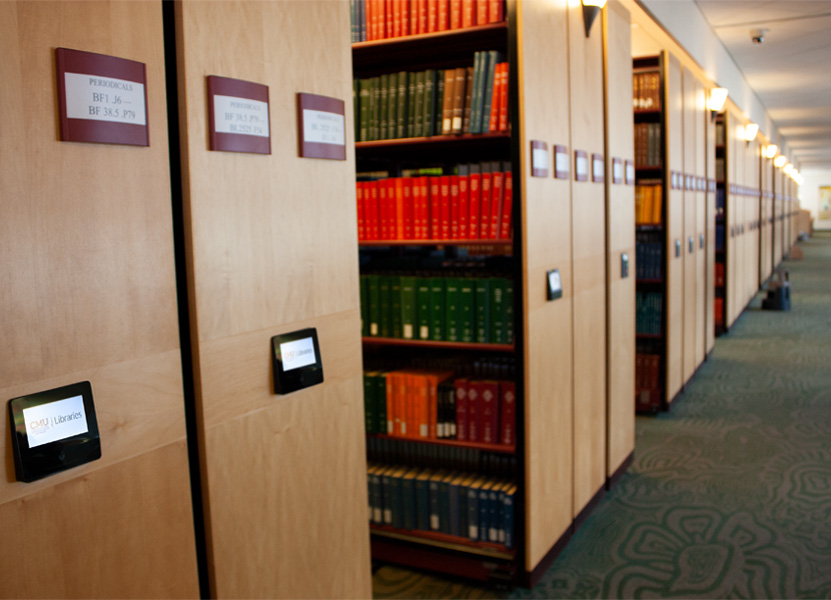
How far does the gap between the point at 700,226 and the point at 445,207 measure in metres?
4.10

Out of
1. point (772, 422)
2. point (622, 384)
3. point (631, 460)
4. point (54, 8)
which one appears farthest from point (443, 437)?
point (772, 422)

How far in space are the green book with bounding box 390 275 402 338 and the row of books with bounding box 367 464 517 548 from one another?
2.10 feet

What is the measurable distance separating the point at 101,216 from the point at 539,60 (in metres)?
2.08

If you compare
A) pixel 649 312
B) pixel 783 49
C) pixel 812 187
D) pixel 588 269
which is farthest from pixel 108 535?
pixel 812 187

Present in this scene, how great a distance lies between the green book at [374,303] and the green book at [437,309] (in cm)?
25

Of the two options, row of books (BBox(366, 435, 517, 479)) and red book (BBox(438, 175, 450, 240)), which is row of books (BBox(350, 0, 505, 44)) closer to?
red book (BBox(438, 175, 450, 240))

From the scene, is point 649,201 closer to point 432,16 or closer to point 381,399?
point 432,16

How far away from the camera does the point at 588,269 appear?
3527mm

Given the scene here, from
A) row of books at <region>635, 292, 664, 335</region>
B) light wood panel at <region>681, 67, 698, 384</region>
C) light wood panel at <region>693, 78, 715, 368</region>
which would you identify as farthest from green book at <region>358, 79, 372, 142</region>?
light wood panel at <region>693, 78, 715, 368</region>

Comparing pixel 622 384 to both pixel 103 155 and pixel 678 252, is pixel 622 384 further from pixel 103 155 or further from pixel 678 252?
pixel 103 155

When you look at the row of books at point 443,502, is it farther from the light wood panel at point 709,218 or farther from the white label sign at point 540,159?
the light wood panel at point 709,218

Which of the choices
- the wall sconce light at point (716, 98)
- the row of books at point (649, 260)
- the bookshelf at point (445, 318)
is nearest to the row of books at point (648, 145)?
the row of books at point (649, 260)

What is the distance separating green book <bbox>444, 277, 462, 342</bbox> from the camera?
311 cm

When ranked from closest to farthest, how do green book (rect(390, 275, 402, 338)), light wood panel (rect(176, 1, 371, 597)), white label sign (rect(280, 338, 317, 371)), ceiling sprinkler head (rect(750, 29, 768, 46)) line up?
light wood panel (rect(176, 1, 371, 597)) < white label sign (rect(280, 338, 317, 371)) < green book (rect(390, 275, 402, 338)) < ceiling sprinkler head (rect(750, 29, 768, 46))
